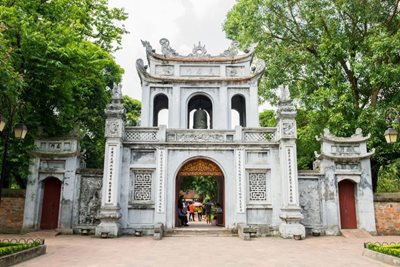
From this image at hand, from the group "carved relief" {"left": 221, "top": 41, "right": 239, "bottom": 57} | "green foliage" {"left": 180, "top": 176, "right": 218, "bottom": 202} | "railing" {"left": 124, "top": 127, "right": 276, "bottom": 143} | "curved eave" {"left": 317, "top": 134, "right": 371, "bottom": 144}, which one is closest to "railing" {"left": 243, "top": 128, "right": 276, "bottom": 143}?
"railing" {"left": 124, "top": 127, "right": 276, "bottom": 143}

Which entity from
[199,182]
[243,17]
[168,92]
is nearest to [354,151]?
[168,92]

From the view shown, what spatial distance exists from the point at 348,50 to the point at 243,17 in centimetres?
587

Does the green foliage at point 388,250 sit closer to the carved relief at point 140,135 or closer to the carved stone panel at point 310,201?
the carved stone panel at point 310,201

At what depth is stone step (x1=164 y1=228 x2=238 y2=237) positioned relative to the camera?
41.6ft

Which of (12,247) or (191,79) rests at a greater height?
(191,79)

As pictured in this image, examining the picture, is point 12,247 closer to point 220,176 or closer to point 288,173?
point 220,176

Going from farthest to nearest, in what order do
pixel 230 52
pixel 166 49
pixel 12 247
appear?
1. pixel 230 52
2. pixel 166 49
3. pixel 12 247

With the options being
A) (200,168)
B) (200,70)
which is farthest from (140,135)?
(200,70)

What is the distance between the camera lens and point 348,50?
1588 centimetres

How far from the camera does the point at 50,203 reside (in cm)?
1320

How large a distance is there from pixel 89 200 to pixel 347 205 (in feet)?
33.1

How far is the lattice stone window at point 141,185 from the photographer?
43.5 ft

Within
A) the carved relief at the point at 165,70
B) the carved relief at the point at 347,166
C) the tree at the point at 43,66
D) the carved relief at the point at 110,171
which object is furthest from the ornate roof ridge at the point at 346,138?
the tree at the point at 43,66

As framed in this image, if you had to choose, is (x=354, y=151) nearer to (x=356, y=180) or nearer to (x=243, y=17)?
(x=356, y=180)
